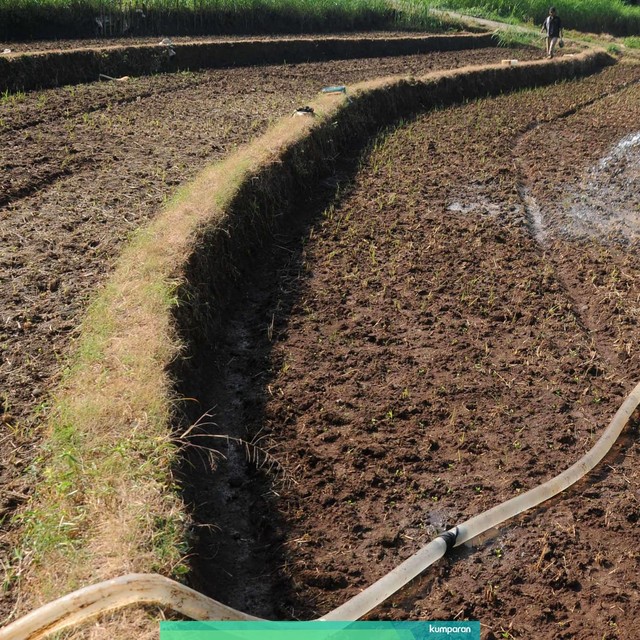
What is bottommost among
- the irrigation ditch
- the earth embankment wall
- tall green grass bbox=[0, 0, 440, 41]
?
the irrigation ditch

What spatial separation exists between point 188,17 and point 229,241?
11.8 m

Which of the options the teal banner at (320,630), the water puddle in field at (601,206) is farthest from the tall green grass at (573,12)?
the teal banner at (320,630)

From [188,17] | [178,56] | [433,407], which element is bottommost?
[433,407]

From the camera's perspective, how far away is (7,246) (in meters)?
6.20

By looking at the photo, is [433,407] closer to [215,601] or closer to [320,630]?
[320,630]

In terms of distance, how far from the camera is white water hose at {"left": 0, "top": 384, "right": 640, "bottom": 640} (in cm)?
302

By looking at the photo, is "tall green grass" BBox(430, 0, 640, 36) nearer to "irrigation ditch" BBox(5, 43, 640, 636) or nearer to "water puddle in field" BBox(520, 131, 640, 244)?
"irrigation ditch" BBox(5, 43, 640, 636)

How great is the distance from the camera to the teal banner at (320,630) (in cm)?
311

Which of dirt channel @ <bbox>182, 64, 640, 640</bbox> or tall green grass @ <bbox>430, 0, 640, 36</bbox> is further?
tall green grass @ <bbox>430, 0, 640, 36</bbox>

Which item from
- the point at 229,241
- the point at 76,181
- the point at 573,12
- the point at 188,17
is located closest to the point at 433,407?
the point at 229,241

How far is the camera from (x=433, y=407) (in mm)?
5219

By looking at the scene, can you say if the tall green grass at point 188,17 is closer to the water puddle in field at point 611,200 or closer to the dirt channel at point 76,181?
the dirt channel at point 76,181

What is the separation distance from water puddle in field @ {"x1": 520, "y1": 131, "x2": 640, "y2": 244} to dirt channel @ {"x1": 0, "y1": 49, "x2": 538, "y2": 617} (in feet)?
12.5

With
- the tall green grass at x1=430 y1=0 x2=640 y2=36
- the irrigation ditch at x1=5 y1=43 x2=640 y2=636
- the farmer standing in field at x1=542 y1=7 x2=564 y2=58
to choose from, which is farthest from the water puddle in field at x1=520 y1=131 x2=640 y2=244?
the tall green grass at x1=430 y1=0 x2=640 y2=36
